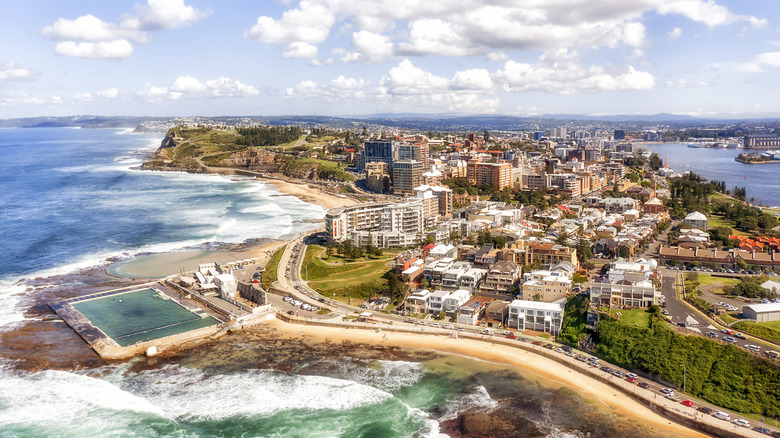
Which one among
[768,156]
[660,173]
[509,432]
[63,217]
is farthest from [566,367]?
[768,156]

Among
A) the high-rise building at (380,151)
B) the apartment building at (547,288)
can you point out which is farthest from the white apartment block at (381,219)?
the high-rise building at (380,151)

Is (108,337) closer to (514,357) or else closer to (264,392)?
(264,392)

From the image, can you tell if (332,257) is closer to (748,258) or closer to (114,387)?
(114,387)

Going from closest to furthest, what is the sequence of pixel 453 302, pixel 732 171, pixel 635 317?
pixel 635 317, pixel 453 302, pixel 732 171

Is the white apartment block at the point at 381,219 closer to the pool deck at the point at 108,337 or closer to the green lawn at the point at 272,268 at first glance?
the green lawn at the point at 272,268

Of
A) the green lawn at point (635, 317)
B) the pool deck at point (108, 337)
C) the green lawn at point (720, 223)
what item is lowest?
the pool deck at point (108, 337)

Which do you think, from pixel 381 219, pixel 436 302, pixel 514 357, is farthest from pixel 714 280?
pixel 381 219
